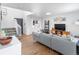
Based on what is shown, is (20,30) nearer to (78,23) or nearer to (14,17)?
(14,17)

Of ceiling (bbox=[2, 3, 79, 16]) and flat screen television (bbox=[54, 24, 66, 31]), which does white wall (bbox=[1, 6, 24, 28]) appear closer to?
ceiling (bbox=[2, 3, 79, 16])

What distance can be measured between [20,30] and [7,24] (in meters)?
0.23

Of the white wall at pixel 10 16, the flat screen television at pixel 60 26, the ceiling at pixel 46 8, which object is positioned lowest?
the flat screen television at pixel 60 26

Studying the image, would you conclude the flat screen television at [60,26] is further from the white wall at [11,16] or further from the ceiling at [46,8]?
the white wall at [11,16]

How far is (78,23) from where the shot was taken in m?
1.60

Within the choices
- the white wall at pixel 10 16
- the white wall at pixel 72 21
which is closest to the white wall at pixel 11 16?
the white wall at pixel 10 16

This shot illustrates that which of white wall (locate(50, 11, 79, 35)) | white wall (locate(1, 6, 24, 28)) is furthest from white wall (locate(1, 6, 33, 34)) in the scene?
white wall (locate(50, 11, 79, 35))

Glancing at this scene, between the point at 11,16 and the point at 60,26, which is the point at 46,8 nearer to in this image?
the point at 60,26

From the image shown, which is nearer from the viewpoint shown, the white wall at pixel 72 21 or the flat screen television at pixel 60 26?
the white wall at pixel 72 21

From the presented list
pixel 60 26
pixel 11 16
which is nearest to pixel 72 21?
pixel 60 26

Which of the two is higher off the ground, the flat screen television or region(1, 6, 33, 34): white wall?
A: region(1, 6, 33, 34): white wall
